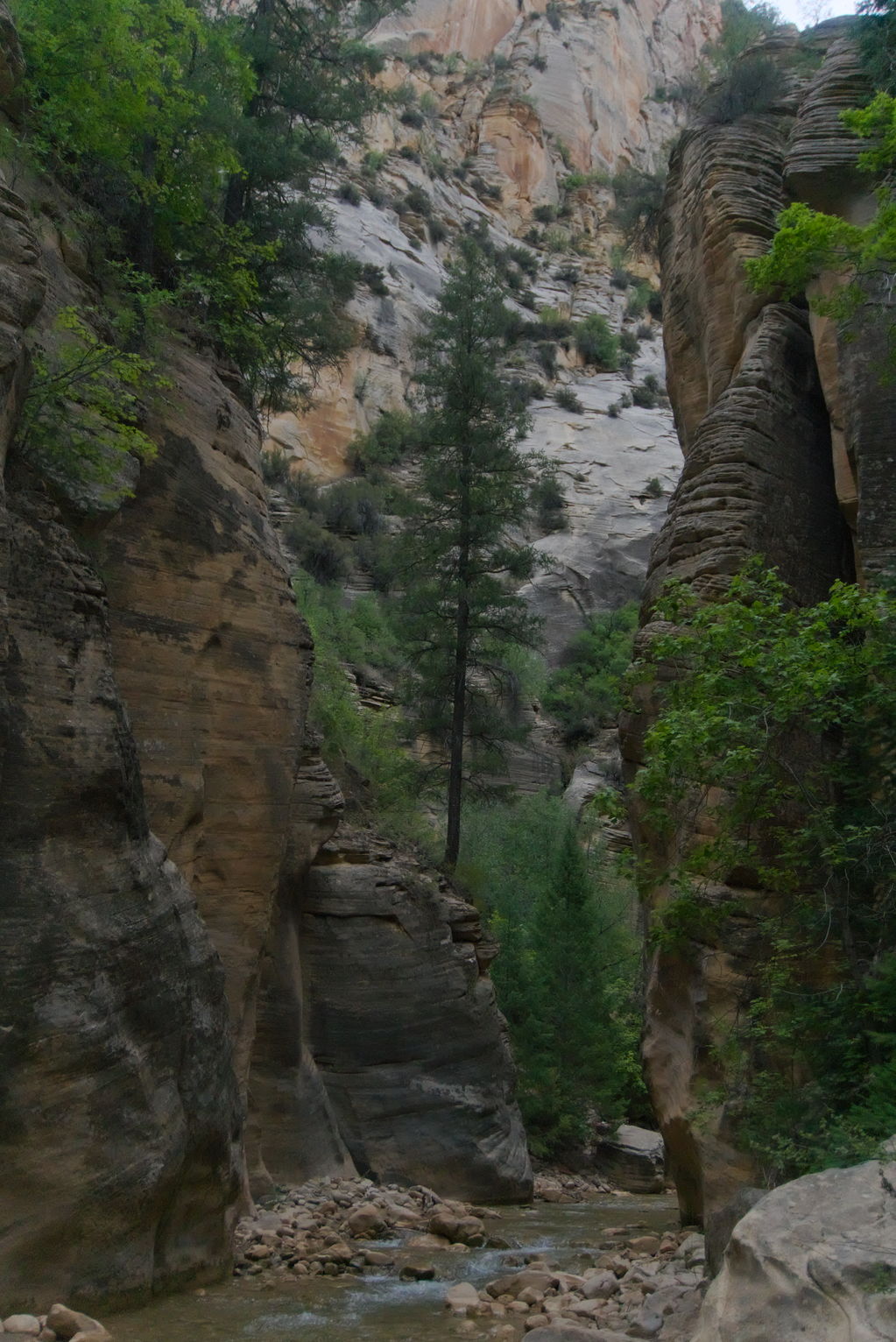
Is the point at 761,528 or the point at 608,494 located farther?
the point at 608,494

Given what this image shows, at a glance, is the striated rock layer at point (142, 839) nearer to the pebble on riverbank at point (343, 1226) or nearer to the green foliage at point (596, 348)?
the pebble on riverbank at point (343, 1226)

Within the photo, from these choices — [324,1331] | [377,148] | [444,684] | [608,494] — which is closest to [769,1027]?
[324,1331]

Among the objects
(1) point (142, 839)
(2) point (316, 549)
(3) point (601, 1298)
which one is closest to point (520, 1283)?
(3) point (601, 1298)

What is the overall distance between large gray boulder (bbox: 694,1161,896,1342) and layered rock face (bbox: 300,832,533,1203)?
11.5 m

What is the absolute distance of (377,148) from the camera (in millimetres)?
61188

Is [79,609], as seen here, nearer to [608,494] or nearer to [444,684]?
[444,684]

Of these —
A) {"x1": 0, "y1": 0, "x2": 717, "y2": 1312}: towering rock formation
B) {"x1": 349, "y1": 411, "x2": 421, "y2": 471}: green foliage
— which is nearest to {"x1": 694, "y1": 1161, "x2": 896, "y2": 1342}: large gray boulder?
{"x1": 0, "y1": 0, "x2": 717, "y2": 1312}: towering rock formation

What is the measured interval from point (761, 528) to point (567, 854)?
13208mm

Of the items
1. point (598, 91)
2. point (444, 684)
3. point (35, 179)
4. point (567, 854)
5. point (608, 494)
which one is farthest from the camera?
point (598, 91)

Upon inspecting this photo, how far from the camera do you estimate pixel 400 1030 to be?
16.9 m

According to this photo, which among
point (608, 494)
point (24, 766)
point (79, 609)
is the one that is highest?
point (608, 494)

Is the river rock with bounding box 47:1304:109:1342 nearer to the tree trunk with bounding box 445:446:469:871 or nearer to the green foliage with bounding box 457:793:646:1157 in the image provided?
the green foliage with bounding box 457:793:646:1157

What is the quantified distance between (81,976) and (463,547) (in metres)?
17.4

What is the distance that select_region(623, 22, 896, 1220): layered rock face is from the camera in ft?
40.3
